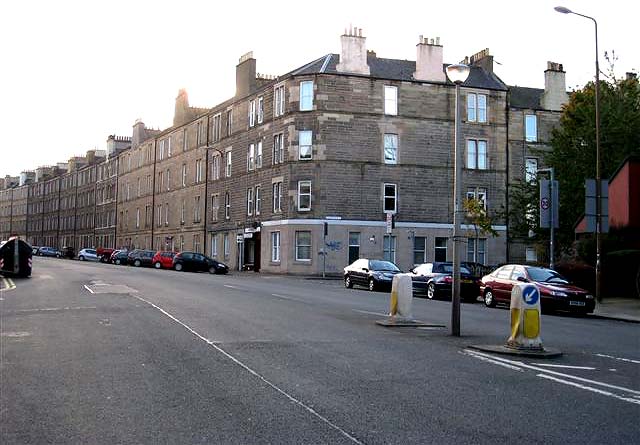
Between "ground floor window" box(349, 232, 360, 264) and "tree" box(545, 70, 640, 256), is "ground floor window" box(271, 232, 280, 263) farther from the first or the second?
"tree" box(545, 70, 640, 256)

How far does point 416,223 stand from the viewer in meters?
46.8

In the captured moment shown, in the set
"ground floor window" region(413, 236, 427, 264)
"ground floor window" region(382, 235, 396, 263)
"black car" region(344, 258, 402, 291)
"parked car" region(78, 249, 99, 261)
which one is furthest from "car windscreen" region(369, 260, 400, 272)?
"parked car" region(78, 249, 99, 261)

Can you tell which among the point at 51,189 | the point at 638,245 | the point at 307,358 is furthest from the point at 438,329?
the point at 51,189

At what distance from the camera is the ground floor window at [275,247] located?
46706 mm

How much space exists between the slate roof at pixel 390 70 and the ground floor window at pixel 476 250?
11.2 metres

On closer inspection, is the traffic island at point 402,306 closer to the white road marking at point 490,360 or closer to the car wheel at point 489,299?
the white road marking at point 490,360

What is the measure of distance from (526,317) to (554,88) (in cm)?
4620

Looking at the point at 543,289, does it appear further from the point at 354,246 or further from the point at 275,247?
the point at 275,247

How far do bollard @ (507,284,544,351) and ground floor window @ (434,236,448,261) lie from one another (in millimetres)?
36701

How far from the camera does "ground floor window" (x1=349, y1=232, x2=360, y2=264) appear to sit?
148ft

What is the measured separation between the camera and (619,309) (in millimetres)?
22062

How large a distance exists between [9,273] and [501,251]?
32148mm

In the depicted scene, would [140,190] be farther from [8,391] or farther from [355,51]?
[8,391]

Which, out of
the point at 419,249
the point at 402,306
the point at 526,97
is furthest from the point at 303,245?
the point at 402,306
